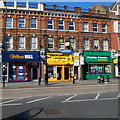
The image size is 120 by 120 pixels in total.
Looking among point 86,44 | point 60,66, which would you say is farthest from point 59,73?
point 86,44

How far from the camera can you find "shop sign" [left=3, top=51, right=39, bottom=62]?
25.5m

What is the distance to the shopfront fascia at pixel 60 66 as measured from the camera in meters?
27.4

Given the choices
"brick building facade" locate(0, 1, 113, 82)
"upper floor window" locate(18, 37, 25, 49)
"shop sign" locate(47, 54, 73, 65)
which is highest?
"brick building facade" locate(0, 1, 113, 82)

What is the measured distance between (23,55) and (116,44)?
16571mm

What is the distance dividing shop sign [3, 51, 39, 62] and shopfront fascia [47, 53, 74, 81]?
2.24 metres

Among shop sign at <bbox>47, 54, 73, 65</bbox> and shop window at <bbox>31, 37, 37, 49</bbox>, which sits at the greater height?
shop window at <bbox>31, 37, 37, 49</bbox>

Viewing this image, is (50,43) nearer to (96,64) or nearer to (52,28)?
(52,28)

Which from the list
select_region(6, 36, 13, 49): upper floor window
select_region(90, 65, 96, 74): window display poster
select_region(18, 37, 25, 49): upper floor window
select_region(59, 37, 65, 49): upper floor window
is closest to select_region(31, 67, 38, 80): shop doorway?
select_region(18, 37, 25, 49): upper floor window

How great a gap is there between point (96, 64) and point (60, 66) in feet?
21.5

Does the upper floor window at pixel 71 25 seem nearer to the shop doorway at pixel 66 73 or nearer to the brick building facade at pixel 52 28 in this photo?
the brick building facade at pixel 52 28

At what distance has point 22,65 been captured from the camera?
26469mm

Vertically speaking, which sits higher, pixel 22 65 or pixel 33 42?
pixel 33 42

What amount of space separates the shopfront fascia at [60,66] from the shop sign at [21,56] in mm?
2238

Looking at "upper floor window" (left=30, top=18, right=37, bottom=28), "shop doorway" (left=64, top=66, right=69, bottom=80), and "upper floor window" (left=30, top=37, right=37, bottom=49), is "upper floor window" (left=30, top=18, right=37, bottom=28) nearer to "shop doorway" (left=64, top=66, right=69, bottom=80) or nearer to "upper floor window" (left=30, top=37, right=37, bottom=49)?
"upper floor window" (left=30, top=37, right=37, bottom=49)
